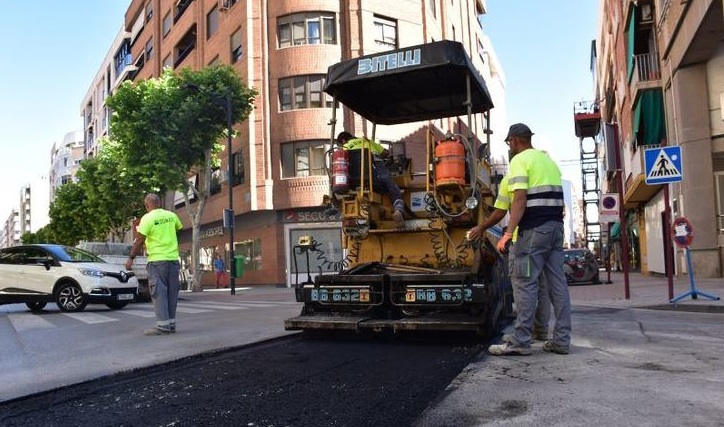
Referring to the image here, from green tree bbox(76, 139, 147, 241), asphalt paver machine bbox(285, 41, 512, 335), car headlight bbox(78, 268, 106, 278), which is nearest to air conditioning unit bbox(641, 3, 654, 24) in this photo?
asphalt paver machine bbox(285, 41, 512, 335)

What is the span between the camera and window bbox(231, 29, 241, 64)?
2942 centimetres

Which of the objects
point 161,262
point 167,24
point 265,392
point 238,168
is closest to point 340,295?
point 161,262

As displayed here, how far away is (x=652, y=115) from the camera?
64.8ft

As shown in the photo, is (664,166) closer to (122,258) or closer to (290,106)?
(122,258)

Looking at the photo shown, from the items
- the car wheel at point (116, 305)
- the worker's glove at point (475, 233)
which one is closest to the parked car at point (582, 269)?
the car wheel at point (116, 305)

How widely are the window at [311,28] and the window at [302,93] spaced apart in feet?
5.93

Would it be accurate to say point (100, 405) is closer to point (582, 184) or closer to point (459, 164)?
point (459, 164)

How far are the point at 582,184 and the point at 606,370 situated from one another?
182 feet

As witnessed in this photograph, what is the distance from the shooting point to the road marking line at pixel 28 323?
29.5 feet

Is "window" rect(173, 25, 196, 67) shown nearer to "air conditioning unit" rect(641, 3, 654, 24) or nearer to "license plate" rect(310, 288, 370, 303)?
"air conditioning unit" rect(641, 3, 654, 24)

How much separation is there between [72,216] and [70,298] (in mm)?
35238

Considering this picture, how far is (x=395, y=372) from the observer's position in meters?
4.67

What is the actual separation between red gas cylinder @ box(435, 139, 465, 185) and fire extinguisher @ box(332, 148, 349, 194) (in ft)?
3.61

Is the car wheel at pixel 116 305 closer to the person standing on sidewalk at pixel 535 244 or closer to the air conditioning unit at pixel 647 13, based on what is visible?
the person standing on sidewalk at pixel 535 244
